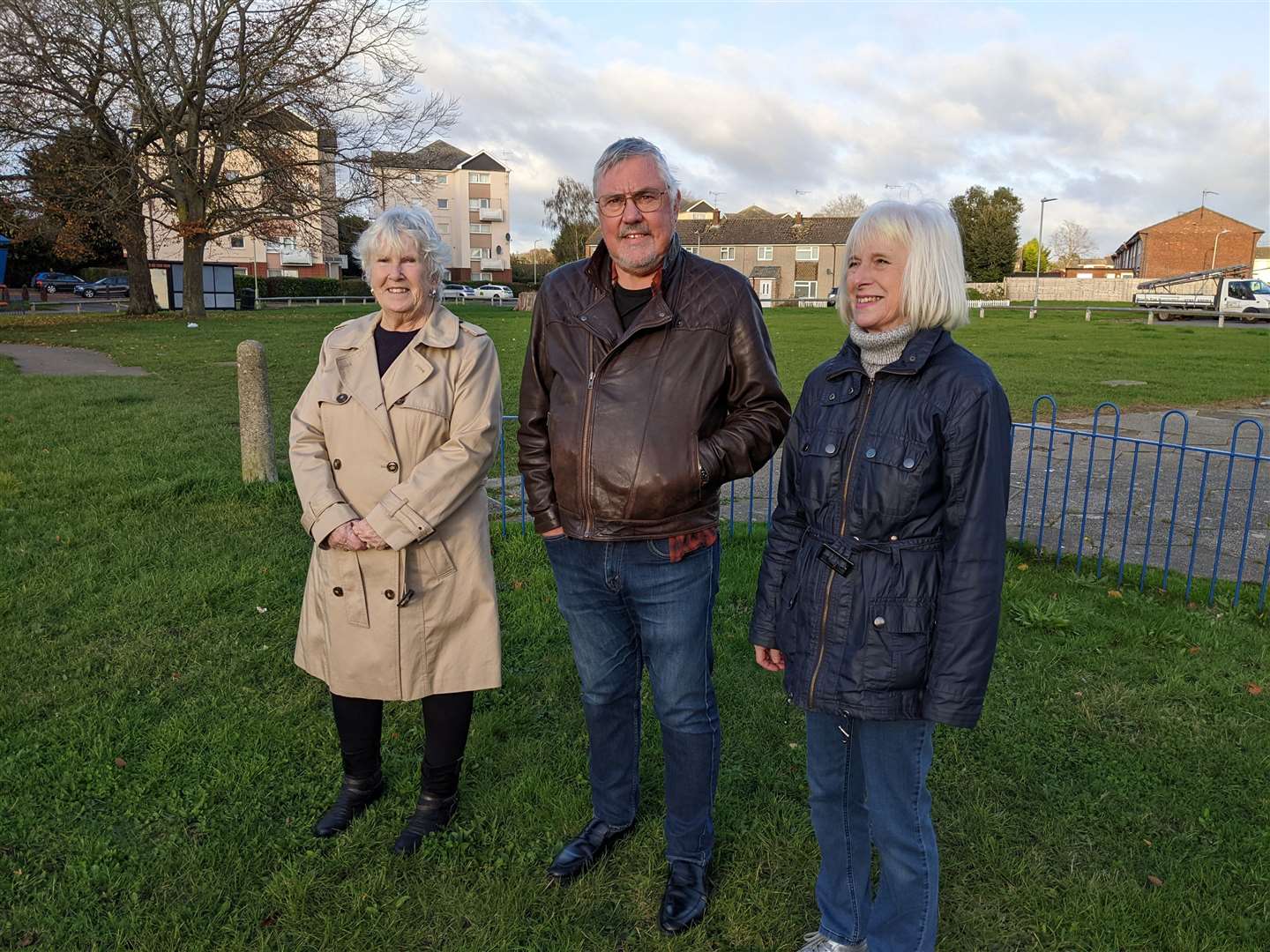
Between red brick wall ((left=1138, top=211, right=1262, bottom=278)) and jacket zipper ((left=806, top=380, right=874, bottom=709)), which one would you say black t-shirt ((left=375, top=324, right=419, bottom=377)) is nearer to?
jacket zipper ((left=806, top=380, right=874, bottom=709))

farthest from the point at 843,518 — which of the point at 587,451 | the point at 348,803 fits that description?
the point at 348,803

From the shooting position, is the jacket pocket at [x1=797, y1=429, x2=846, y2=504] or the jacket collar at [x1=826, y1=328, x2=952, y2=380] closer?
the jacket collar at [x1=826, y1=328, x2=952, y2=380]

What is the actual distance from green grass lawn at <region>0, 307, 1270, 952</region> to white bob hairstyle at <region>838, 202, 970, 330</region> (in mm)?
1824

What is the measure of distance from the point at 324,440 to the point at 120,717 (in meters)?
1.80

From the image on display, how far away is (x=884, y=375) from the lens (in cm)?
226

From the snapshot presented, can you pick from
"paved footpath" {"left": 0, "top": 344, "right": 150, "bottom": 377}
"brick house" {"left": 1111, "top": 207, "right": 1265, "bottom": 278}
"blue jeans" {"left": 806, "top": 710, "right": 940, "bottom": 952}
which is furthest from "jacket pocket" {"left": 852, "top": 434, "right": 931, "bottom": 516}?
"brick house" {"left": 1111, "top": 207, "right": 1265, "bottom": 278}

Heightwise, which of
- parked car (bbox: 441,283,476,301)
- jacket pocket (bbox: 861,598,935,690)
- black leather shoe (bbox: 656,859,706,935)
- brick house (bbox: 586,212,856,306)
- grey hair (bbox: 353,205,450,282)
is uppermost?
brick house (bbox: 586,212,856,306)

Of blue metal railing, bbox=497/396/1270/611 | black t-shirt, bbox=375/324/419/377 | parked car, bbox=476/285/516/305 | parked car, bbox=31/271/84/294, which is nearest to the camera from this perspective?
black t-shirt, bbox=375/324/419/377

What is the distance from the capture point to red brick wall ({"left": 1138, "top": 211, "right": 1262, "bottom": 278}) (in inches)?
2911

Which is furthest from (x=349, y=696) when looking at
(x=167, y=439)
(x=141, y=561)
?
(x=167, y=439)

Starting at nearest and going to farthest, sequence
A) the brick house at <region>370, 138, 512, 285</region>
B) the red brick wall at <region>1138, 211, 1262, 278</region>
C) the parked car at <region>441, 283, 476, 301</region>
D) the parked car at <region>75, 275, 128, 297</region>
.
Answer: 1. the parked car at <region>75, 275, 128, 297</region>
2. the parked car at <region>441, 283, 476, 301</region>
3. the red brick wall at <region>1138, 211, 1262, 278</region>
4. the brick house at <region>370, 138, 512, 285</region>

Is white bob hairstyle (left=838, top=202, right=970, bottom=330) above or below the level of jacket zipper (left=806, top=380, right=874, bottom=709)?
above

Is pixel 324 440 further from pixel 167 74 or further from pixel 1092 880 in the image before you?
pixel 167 74

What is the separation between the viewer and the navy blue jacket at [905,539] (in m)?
2.08
